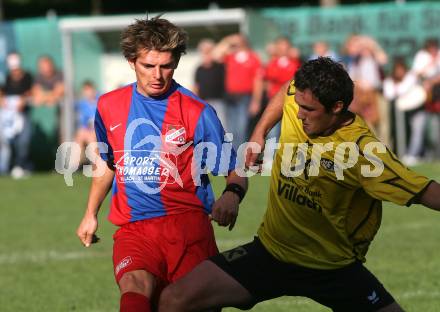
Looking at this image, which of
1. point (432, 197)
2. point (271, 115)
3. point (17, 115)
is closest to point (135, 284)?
point (271, 115)

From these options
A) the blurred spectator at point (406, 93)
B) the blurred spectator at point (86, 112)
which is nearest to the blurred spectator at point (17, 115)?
the blurred spectator at point (86, 112)

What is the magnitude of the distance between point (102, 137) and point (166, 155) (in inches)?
17.0

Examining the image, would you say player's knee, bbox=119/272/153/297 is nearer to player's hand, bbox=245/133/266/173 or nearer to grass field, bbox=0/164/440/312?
player's hand, bbox=245/133/266/173

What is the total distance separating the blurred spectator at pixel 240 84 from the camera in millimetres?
18859

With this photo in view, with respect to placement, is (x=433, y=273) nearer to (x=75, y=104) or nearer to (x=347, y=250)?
(x=347, y=250)

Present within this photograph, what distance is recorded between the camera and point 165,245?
5.80 metres

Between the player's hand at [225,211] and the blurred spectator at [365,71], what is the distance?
1296cm

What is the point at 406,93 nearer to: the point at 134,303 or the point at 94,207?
the point at 94,207

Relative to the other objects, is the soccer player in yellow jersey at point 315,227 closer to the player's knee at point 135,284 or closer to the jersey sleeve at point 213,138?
the player's knee at point 135,284

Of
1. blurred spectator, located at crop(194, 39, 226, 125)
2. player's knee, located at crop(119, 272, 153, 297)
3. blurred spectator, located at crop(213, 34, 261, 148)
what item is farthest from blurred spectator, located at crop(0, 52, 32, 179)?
player's knee, located at crop(119, 272, 153, 297)

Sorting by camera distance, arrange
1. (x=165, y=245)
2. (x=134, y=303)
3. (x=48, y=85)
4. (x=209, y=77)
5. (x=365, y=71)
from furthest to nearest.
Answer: (x=48, y=85)
(x=209, y=77)
(x=365, y=71)
(x=165, y=245)
(x=134, y=303)

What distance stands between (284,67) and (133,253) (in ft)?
41.2

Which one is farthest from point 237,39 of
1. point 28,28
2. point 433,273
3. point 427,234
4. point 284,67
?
point 433,273

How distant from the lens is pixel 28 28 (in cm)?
2142
